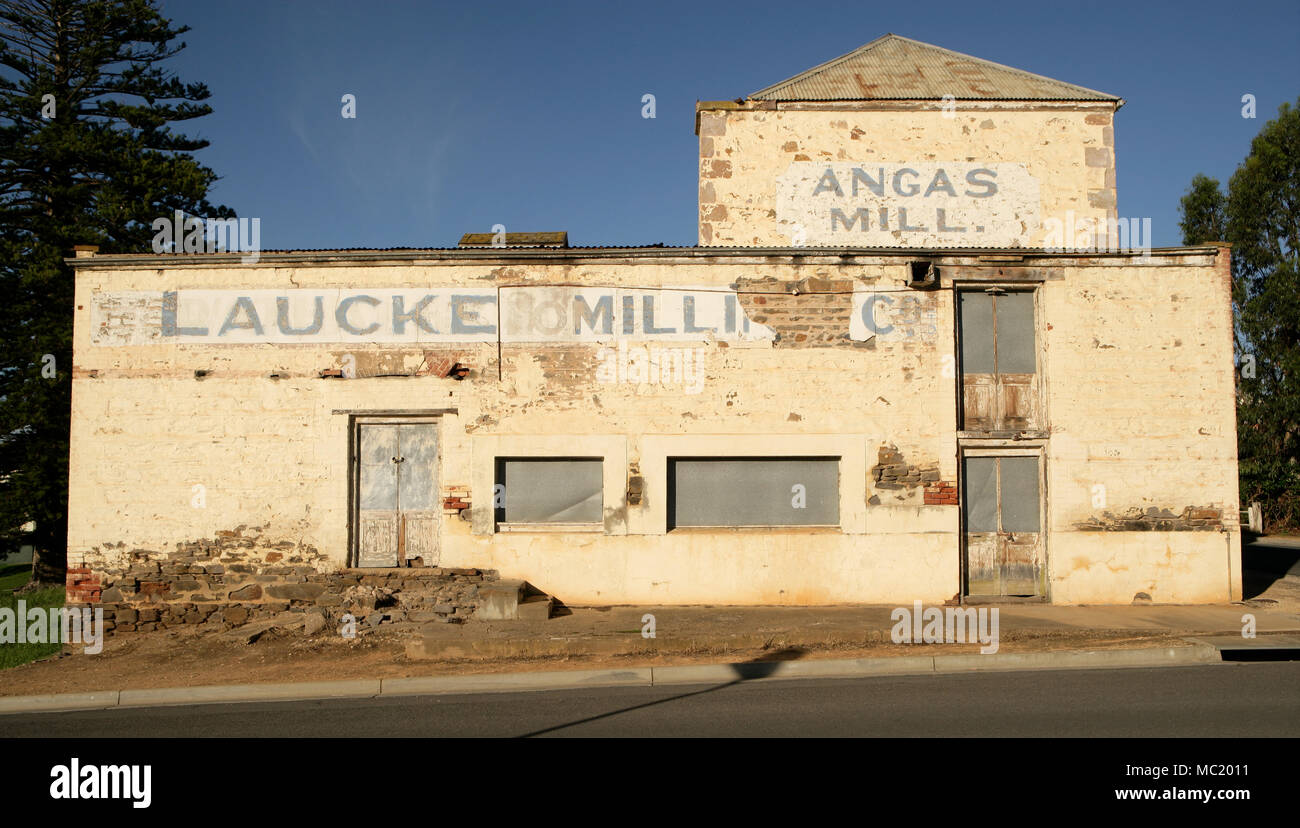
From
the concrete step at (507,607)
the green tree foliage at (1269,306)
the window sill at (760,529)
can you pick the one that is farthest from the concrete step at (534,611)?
the green tree foliage at (1269,306)

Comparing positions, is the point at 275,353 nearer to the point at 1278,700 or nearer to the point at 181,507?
the point at 181,507

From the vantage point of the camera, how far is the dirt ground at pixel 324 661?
9.46 m

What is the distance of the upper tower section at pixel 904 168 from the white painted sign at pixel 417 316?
5.10 meters

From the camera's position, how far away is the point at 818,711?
285 inches

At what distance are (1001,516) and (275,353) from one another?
1119cm

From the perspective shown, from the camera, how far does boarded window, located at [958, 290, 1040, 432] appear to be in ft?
42.2

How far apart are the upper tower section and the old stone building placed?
470cm

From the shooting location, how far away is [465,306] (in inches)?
500

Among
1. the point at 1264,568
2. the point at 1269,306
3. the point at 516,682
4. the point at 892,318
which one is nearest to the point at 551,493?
the point at 516,682

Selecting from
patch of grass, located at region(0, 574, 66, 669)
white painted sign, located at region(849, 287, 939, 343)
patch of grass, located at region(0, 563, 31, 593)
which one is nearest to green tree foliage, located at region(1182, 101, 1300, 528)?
white painted sign, located at region(849, 287, 939, 343)

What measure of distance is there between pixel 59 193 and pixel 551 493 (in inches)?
704

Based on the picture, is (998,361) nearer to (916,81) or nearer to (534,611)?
(534,611)
